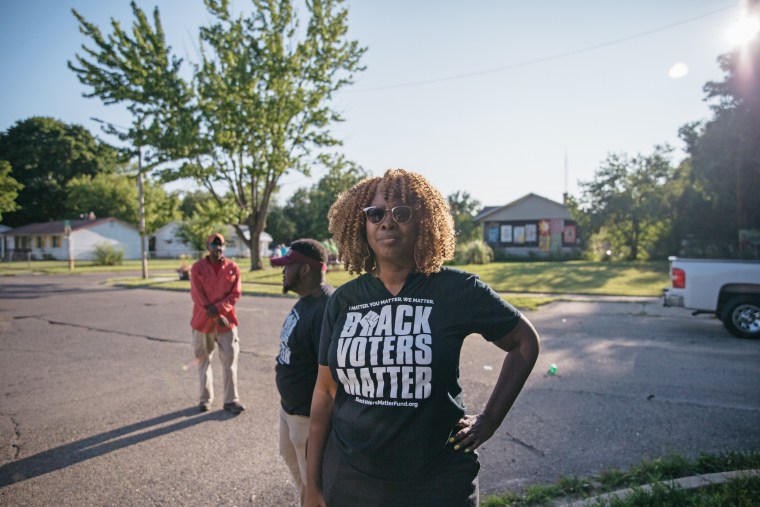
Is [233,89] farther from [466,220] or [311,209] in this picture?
[311,209]

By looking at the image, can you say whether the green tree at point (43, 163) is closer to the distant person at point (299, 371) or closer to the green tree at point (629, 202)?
the green tree at point (629, 202)

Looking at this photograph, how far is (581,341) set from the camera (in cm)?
848

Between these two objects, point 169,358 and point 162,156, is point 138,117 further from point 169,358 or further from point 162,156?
point 169,358

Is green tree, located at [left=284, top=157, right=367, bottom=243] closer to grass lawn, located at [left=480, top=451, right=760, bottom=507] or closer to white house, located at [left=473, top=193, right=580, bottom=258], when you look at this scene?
white house, located at [left=473, top=193, right=580, bottom=258]

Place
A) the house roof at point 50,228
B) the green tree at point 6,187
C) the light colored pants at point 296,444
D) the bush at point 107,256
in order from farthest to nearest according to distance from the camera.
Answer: the house roof at point 50,228 < the green tree at point 6,187 < the bush at point 107,256 < the light colored pants at point 296,444

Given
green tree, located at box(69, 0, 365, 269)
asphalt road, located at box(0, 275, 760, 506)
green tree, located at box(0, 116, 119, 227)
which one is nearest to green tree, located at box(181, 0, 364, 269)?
green tree, located at box(69, 0, 365, 269)

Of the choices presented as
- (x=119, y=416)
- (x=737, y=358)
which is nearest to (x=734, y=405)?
(x=737, y=358)

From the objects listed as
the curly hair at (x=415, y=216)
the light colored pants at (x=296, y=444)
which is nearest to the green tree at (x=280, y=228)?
the light colored pants at (x=296, y=444)

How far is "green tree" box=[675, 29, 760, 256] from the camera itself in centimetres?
2130

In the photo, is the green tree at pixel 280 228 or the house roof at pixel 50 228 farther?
the green tree at pixel 280 228

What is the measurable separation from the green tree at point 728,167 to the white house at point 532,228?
38.9 feet

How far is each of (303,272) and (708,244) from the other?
92.4ft

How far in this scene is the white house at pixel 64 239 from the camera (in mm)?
53375

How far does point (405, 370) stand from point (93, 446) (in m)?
3.95
